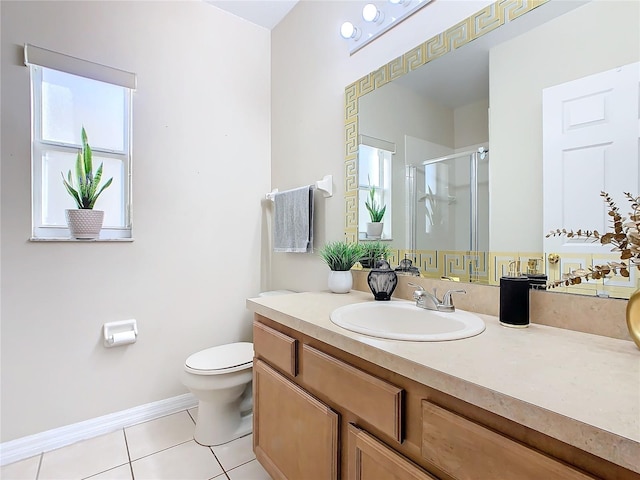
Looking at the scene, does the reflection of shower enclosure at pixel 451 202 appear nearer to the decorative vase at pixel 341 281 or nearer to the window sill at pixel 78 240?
the decorative vase at pixel 341 281

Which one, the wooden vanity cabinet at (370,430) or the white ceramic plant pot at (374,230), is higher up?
the white ceramic plant pot at (374,230)

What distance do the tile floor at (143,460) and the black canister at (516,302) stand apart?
4.24 feet

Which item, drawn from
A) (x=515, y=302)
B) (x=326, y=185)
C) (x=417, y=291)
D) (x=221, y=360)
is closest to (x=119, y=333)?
(x=221, y=360)

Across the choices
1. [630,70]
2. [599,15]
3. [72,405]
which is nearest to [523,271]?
[630,70]

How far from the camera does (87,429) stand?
1.76 m

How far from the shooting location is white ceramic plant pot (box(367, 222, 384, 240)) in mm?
1614

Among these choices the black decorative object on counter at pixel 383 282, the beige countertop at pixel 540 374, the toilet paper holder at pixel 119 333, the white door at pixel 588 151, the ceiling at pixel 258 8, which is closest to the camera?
the beige countertop at pixel 540 374

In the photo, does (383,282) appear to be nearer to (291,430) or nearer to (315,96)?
(291,430)

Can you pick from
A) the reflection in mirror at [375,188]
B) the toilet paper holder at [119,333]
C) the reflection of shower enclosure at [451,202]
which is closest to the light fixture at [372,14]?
the reflection in mirror at [375,188]

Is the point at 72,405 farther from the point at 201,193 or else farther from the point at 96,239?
the point at 201,193

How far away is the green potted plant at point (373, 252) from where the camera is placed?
1.58m

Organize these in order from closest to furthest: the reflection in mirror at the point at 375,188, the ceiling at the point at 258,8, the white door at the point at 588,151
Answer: the white door at the point at 588,151
the reflection in mirror at the point at 375,188
the ceiling at the point at 258,8

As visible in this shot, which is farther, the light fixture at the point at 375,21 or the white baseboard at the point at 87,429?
the white baseboard at the point at 87,429

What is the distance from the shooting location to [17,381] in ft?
5.30
